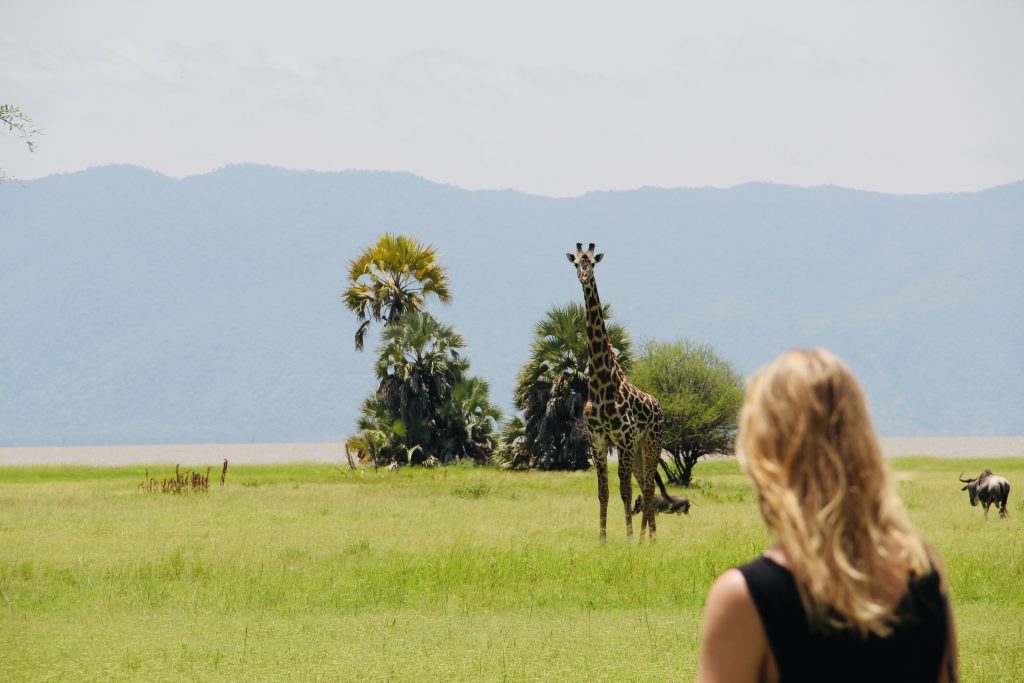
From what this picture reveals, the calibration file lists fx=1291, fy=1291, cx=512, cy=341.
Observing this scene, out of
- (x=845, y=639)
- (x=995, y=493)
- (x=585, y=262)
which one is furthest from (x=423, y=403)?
(x=845, y=639)

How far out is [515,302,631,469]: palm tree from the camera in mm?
46438

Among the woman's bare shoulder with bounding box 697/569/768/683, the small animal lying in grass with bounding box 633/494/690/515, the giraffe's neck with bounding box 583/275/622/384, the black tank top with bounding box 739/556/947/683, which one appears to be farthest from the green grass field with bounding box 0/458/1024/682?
the giraffe's neck with bounding box 583/275/622/384

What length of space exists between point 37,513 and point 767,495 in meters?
27.5

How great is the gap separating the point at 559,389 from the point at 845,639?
1712 inches

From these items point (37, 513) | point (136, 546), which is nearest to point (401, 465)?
point (37, 513)

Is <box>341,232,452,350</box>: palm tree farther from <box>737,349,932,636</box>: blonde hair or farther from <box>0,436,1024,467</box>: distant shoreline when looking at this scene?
<box>737,349,932,636</box>: blonde hair

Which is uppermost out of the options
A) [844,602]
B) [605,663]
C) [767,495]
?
[767,495]

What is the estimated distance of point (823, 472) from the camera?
3.03 metres

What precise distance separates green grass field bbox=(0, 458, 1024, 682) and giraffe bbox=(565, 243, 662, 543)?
912 mm

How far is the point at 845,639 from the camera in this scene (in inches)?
122

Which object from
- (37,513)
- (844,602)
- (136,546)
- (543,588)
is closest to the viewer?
(844,602)

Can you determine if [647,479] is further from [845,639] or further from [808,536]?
[808,536]

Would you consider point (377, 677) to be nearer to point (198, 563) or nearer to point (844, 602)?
point (198, 563)

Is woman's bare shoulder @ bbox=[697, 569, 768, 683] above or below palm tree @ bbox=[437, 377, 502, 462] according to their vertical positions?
below
